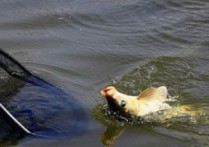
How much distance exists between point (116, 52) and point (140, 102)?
219cm

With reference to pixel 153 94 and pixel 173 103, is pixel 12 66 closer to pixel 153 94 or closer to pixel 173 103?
pixel 153 94

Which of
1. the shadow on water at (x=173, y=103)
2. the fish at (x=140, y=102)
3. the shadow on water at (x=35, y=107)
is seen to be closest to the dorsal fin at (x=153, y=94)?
the fish at (x=140, y=102)

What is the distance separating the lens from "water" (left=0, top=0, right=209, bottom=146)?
5.32 meters

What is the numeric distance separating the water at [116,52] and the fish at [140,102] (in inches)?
8.8

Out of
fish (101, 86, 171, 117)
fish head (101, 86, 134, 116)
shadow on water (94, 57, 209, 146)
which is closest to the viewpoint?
fish head (101, 86, 134, 116)

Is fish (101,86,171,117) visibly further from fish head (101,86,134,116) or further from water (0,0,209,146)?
water (0,0,209,146)

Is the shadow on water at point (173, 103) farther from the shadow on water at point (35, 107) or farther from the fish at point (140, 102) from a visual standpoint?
the shadow on water at point (35, 107)

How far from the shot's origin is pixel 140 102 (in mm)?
5141

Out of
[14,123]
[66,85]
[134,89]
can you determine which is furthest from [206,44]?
[14,123]

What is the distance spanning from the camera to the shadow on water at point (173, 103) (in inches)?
208

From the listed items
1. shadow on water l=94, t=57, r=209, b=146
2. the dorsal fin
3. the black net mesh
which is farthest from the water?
the dorsal fin

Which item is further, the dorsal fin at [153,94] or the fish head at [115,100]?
the dorsal fin at [153,94]

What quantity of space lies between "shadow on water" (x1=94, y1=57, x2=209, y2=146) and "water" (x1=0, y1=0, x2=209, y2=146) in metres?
0.01

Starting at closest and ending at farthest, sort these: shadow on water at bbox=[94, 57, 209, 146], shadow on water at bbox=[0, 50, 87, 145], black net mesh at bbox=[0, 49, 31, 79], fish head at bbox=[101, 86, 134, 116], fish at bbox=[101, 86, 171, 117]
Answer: fish head at bbox=[101, 86, 134, 116] → fish at bbox=[101, 86, 171, 117] → shadow on water at bbox=[0, 50, 87, 145] → shadow on water at bbox=[94, 57, 209, 146] → black net mesh at bbox=[0, 49, 31, 79]
